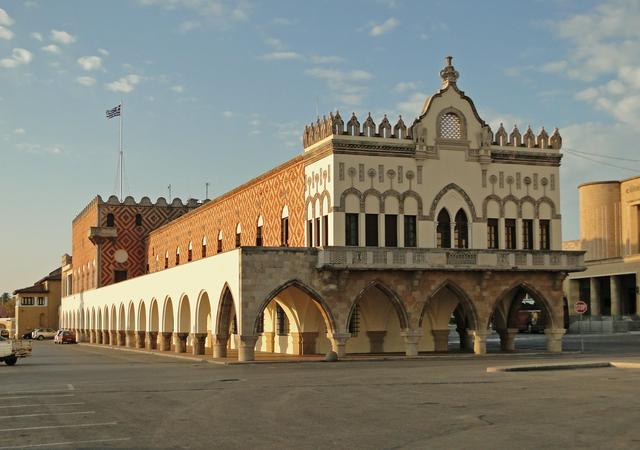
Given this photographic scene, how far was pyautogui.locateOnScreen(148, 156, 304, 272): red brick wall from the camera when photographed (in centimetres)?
4262

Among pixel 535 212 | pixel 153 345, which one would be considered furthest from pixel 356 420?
pixel 153 345

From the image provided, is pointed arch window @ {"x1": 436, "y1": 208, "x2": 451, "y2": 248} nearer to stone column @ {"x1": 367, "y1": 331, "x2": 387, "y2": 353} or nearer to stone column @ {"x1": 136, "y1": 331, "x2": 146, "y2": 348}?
stone column @ {"x1": 367, "y1": 331, "x2": 387, "y2": 353}

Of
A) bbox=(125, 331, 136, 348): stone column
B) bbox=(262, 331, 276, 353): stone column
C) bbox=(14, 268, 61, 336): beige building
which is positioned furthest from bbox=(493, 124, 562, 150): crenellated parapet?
bbox=(14, 268, 61, 336): beige building

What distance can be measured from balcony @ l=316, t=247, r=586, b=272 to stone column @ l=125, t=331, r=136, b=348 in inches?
1079

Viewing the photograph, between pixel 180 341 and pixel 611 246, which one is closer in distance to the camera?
pixel 180 341

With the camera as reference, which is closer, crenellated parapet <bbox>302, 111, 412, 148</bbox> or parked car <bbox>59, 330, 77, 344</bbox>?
crenellated parapet <bbox>302, 111, 412, 148</bbox>

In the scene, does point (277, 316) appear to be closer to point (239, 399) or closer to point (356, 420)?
point (239, 399)

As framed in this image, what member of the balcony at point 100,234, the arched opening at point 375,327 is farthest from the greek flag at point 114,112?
the arched opening at point 375,327

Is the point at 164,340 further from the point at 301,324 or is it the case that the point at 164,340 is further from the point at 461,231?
the point at 461,231

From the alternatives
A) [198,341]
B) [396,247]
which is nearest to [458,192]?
[396,247]

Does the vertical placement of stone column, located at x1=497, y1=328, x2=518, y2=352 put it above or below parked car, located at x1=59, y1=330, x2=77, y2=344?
above

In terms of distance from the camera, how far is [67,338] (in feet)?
255

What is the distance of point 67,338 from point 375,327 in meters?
43.7

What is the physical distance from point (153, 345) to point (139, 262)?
2617 centimetres
